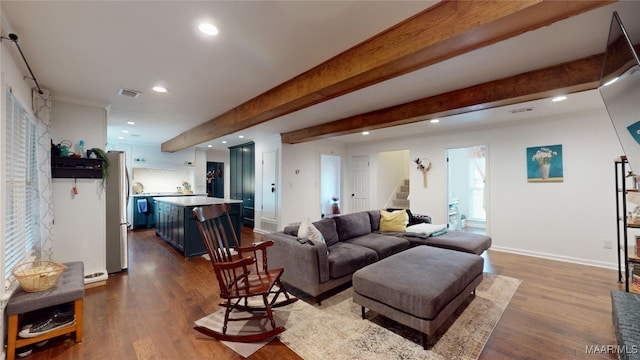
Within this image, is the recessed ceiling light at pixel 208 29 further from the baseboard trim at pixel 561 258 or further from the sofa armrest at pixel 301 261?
the baseboard trim at pixel 561 258

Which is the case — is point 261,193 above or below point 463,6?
below

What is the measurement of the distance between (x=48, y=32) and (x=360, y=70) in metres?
2.39

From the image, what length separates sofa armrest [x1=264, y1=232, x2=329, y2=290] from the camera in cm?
270

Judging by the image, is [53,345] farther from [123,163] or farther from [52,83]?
[52,83]

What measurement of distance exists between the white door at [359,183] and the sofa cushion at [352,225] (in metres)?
3.10

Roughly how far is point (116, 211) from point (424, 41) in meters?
4.43

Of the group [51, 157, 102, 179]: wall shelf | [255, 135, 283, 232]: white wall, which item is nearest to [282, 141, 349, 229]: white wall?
[255, 135, 283, 232]: white wall

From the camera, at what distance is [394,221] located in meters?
4.40

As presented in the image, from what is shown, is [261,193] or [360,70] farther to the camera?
[261,193]

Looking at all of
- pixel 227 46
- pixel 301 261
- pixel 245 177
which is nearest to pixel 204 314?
pixel 301 261

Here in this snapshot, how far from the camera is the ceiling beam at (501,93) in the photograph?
2.36 metres

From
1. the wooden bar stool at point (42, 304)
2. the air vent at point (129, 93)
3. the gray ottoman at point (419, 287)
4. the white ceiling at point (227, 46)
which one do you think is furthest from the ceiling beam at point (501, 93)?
the wooden bar stool at point (42, 304)

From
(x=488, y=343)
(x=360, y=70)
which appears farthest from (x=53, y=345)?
(x=488, y=343)

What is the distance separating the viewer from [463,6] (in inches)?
60.7
